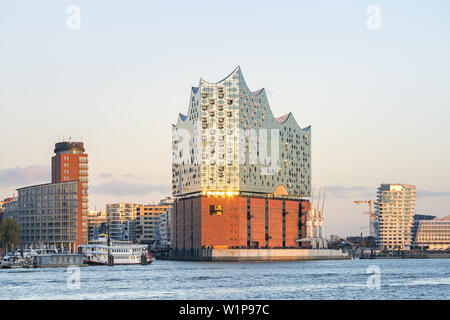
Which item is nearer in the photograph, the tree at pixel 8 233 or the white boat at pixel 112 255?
the white boat at pixel 112 255

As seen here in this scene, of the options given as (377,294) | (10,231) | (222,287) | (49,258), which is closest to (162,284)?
(222,287)

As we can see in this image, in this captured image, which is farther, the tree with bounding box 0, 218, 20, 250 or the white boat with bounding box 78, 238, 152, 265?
the tree with bounding box 0, 218, 20, 250

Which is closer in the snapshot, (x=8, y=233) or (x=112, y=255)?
(x=112, y=255)

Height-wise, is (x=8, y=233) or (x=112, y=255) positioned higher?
(x=8, y=233)

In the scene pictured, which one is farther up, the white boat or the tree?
the tree

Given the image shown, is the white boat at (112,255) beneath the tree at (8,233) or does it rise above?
beneath

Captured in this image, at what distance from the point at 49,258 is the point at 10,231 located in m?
50.8
